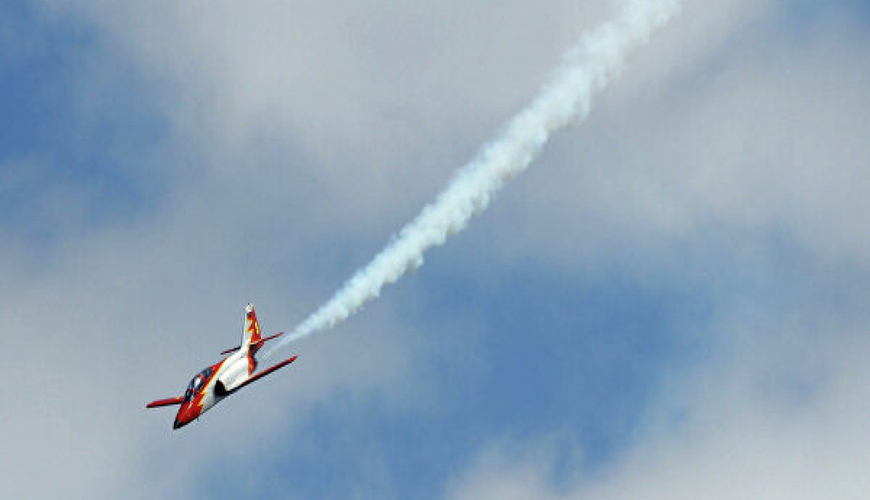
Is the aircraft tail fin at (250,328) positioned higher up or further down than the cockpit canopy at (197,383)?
higher up

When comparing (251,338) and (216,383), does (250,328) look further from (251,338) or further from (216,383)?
(216,383)

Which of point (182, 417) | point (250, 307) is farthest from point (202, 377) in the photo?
point (250, 307)

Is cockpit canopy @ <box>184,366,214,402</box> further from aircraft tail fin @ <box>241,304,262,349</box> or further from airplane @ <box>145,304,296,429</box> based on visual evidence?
aircraft tail fin @ <box>241,304,262,349</box>

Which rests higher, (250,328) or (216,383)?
(250,328)

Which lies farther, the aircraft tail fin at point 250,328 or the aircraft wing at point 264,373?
the aircraft tail fin at point 250,328

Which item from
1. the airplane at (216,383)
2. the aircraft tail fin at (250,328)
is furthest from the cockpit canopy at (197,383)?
Answer: the aircraft tail fin at (250,328)

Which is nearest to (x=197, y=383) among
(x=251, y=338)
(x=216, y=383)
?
(x=216, y=383)

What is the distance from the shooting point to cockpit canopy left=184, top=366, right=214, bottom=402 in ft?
253

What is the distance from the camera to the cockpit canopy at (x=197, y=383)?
77.0m

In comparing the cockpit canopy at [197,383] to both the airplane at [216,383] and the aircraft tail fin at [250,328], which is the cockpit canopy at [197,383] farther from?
the aircraft tail fin at [250,328]

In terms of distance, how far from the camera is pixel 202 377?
7794cm

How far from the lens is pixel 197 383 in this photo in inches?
3051

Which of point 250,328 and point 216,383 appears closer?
point 216,383

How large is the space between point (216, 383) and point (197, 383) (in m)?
1.25
